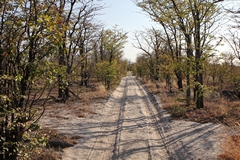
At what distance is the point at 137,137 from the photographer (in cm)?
802

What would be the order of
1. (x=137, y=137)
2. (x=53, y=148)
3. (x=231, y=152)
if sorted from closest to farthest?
(x=231, y=152) → (x=53, y=148) → (x=137, y=137)

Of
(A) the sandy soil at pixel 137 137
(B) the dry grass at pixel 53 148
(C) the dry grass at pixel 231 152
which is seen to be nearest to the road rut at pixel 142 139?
(A) the sandy soil at pixel 137 137

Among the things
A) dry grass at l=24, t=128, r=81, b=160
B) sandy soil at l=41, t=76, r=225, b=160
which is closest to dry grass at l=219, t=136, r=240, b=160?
sandy soil at l=41, t=76, r=225, b=160

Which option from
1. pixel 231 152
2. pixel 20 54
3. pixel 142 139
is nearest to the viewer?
pixel 20 54

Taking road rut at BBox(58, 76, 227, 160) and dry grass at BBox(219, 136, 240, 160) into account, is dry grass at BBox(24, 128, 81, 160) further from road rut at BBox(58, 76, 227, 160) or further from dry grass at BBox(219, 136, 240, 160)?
dry grass at BBox(219, 136, 240, 160)

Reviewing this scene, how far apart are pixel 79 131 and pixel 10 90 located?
4989 millimetres

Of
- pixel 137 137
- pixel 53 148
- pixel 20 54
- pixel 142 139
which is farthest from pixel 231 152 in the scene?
pixel 20 54

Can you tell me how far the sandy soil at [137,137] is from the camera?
6.45 meters

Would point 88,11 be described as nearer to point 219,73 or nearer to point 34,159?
point 34,159

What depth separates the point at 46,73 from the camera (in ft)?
14.1

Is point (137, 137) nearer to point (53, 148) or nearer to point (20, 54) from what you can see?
point (53, 148)

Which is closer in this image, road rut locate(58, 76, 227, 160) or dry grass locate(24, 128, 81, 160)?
dry grass locate(24, 128, 81, 160)

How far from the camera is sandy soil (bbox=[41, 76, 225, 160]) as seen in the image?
645 cm

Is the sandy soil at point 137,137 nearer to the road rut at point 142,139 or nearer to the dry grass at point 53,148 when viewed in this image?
the road rut at point 142,139
